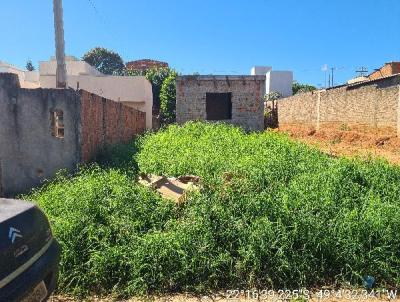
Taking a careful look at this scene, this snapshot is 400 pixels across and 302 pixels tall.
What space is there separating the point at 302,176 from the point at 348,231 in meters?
1.83

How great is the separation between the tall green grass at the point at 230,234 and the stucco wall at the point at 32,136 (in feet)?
5.03

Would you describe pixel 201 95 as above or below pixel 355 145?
above

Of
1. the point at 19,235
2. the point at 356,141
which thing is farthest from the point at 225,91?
the point at 19,235

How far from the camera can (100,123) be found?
343 inches

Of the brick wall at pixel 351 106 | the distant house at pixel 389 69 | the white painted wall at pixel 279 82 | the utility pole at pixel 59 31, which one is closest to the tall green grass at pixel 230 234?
the utility pole at pixel 59 31

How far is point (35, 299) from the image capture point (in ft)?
7.94

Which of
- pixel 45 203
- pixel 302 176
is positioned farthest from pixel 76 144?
pixel 302 176

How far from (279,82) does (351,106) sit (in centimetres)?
2773

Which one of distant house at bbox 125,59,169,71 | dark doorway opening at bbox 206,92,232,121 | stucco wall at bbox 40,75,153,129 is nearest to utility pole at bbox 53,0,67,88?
dark doorway opening at bbox 206,92,232,121

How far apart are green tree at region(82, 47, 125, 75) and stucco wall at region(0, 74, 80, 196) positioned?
140ft

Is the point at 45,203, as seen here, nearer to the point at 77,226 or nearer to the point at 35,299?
the point at 77,226

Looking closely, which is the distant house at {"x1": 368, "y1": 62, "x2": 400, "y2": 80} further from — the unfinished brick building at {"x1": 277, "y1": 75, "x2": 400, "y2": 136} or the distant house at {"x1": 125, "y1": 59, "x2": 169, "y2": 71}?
the distant house at {"x1": 125, "y1": 59, "x2": 169, "y2": 71}

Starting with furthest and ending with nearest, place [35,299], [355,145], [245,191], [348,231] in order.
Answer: [355,145]
[245,191]
[348,231]
[35,299]

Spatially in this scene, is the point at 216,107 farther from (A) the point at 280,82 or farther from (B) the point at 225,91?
(A) the point at 280,82
